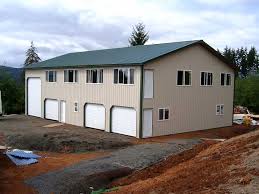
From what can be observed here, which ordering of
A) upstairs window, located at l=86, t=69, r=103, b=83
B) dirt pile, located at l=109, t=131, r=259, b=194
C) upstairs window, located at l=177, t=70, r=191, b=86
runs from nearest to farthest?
dirt pile, located at l=109, t=131, r=259, b=194
upstairs window, located at l=177, t=70, r=191, b=86
upstairs window, located at l=86, t=69, r=103, b=83

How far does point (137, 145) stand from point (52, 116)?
15755mm

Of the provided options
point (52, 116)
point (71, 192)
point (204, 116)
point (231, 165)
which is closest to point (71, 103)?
point (52, 116)

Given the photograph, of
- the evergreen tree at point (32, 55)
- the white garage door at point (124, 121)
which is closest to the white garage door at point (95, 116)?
the white garage door at point (124, 121)

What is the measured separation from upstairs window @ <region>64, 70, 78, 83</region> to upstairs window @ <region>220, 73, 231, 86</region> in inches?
504

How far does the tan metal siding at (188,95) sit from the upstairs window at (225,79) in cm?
29

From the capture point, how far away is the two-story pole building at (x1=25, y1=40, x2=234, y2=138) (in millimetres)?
27453

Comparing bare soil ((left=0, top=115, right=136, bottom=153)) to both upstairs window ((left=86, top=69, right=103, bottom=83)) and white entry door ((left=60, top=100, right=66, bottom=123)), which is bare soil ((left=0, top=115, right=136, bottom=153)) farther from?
white entry door ((left=60, top=100, right=66, bottom=123))

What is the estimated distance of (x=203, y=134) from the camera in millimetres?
29938

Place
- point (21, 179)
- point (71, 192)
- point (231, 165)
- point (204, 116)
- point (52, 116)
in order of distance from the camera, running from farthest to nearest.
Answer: point (52, 116) → point (204, 116) → point (21, 179) → point (71, 192) → point (231, 165)

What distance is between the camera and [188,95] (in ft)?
100


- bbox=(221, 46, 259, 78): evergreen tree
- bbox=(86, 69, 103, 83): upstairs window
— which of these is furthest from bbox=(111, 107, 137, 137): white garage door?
bbox=(221, 46, 259, 78): evergreen tree

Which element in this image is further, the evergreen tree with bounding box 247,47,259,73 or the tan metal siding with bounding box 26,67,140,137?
the evergreen tree with bounding box 247,47,259,73

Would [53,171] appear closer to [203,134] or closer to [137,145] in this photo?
[137,145]

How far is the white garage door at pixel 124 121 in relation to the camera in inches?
1081
